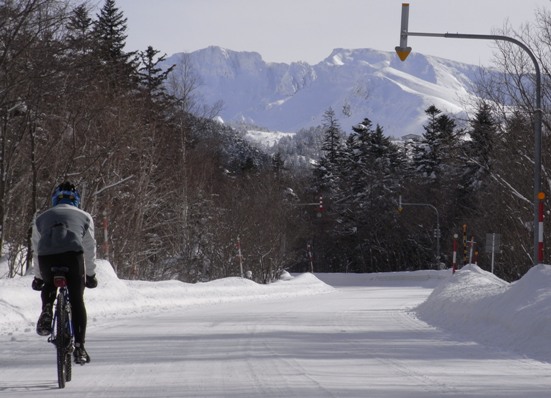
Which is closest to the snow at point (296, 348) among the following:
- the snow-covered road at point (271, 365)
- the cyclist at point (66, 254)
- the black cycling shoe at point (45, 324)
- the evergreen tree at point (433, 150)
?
the snow-covered road at point (271, 365)

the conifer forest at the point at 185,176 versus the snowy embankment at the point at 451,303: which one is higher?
the conifer forest at the point at 185,176

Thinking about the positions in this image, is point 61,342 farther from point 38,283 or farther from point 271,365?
point 271,365

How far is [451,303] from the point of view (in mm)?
18734

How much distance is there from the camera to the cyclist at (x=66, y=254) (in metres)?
8.46

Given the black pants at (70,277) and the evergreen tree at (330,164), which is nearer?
the black pants at (70,277)

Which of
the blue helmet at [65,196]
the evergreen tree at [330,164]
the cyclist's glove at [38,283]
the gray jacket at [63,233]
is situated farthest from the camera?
the evergreen tree at [330,164]

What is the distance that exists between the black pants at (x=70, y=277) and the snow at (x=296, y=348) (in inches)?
27.5

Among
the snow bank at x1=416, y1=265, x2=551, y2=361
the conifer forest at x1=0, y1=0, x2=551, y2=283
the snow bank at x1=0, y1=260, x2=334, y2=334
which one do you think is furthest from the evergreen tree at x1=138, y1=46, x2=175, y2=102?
the snow bank at x1=416, y1=265, x2=551, y2=361

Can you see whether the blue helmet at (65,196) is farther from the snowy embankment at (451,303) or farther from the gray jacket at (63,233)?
the snowy embankment at (451,303)

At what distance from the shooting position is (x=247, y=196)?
5209cm

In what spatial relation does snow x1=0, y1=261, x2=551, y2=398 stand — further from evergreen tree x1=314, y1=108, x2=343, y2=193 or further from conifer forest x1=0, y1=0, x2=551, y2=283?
evergreen tree x1=314, y1=108, x2=343, y2=193

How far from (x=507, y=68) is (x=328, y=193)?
6434cm

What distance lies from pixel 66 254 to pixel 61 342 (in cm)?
79

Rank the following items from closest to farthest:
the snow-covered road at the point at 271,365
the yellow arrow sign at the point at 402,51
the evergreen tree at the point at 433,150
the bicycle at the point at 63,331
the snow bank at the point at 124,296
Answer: the snow-covered road at the point at 271,365
the bicycle at the point at 63,331
the snow bank at the point at 124,296
the yellow arrow sign at the point at 402,51
the evergreen tree at the point at 433,150
